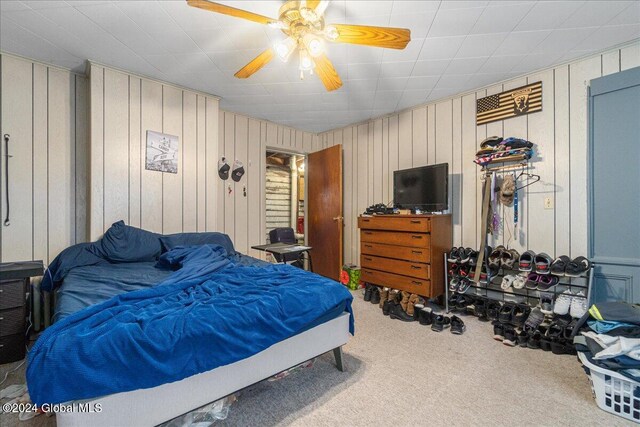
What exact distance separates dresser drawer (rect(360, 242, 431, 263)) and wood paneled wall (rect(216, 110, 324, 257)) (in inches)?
67.6

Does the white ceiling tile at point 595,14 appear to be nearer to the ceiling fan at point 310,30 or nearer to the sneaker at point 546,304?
the ceiling fan at point 310,30

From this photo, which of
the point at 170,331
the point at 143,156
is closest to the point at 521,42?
the point at 170,331

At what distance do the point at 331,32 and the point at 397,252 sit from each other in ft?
7.65

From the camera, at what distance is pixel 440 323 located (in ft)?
8.54

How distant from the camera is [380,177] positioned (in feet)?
13.5

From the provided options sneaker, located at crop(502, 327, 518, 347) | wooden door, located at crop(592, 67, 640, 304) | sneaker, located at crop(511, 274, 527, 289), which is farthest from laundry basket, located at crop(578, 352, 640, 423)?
wooden door, located at crop(592, 67, 640, 304)

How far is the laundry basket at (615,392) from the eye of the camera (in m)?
1.45

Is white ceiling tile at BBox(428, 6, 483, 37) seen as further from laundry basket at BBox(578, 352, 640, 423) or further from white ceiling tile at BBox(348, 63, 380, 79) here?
laundry basket at BBox(578, 352, 640, 423)

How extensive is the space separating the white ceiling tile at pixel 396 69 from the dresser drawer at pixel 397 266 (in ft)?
6.63

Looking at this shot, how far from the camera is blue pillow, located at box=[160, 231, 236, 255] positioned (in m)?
2.83

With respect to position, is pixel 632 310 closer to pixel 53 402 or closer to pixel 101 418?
pixel 101 418

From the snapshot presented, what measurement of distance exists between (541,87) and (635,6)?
0.84m

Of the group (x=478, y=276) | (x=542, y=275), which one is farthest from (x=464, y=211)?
(x=542, y=275)

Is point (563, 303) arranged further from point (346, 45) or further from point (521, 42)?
point (346, 45)
